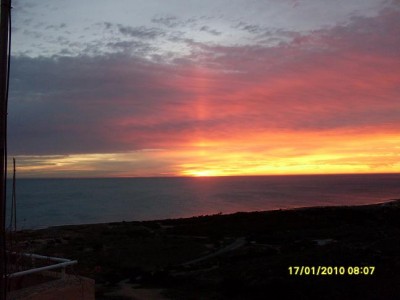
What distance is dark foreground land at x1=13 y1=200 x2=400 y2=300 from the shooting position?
17.1 m

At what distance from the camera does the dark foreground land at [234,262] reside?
17062 mm

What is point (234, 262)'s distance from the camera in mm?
25797

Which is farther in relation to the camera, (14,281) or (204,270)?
(204,270)

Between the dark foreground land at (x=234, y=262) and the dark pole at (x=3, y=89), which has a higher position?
Result: the dark pole at (x=3, y=89)

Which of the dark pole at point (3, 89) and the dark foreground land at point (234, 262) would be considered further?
the dark foreground land at point (234, 262)

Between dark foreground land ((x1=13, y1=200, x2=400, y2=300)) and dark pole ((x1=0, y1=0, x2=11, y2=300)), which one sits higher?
dark pole ((x1=0, y1=0, x2=11, y2=300))

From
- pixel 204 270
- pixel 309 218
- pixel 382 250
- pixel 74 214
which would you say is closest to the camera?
pixel 382 250

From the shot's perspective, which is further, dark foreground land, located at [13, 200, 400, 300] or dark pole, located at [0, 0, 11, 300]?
dark foreground land, located at [13, 200, 400, 300]

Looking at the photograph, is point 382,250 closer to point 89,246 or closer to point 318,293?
point 318,293

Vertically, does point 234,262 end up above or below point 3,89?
below

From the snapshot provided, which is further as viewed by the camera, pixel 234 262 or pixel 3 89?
pixel 234 262

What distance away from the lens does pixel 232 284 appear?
1911 centimetres

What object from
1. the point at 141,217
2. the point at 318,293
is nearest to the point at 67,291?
the point at 318,293

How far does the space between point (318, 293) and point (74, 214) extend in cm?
9451
